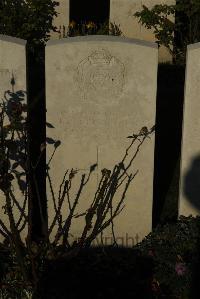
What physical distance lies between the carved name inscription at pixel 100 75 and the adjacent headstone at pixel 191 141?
0.53 meters

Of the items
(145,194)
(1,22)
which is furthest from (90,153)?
(1,22)

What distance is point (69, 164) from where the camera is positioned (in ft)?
16.2

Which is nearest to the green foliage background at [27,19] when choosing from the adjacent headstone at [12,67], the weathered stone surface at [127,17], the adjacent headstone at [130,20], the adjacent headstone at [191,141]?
the weathered stone surface at [127,17]

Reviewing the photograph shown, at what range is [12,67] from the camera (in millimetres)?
4633

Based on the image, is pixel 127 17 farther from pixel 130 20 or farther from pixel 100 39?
pixel 100 39

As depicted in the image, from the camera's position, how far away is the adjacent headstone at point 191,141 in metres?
4.65

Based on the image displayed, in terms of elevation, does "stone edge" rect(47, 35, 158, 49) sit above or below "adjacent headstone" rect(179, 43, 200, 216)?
above

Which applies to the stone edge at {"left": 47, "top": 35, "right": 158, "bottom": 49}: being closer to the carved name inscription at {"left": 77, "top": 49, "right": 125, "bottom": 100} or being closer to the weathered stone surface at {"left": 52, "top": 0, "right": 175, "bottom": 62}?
the carved name inscription at {"left": 77, "top": 49, "right": 125, "bottom": 100}

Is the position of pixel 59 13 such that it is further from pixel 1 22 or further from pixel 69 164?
pixel 69 164

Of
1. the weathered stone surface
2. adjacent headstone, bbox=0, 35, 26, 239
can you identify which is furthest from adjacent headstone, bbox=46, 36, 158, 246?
the weathered stone surface

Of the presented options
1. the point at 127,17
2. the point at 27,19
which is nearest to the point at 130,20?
the point at 127,17

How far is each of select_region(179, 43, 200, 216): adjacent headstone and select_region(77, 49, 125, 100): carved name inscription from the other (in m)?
0.53

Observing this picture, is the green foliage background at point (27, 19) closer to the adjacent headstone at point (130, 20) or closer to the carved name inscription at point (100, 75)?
the adjacent headstone at point (130, 20)

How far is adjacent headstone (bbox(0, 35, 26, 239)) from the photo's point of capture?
180 inches
